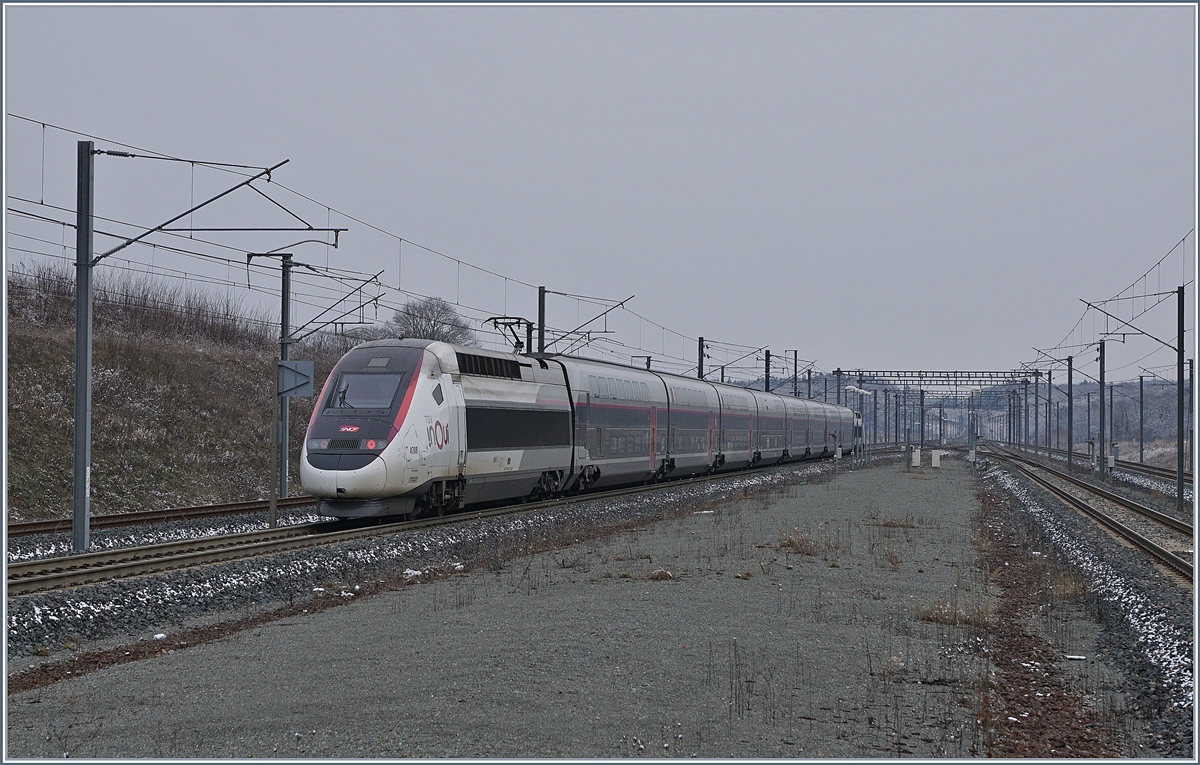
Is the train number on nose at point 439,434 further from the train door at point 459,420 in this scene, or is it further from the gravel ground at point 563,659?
the gravel ground at point 563,659

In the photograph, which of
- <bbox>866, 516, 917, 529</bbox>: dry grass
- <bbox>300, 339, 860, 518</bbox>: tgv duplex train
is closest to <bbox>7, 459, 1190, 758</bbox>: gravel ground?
<bbox>300, 339, 860, 518</bbox>: tgv duplex train

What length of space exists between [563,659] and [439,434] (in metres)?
12.1

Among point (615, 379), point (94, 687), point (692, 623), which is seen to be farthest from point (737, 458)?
point (94, 687)

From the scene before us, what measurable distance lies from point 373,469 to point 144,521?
590cm

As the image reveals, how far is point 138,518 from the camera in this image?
878 inches

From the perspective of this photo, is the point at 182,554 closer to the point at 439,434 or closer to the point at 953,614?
the point at 439,434

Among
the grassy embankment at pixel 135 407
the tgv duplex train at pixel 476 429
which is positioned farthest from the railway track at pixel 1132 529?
the grassy embankment at pixel 135 407

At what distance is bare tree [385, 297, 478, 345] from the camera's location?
2982 inches

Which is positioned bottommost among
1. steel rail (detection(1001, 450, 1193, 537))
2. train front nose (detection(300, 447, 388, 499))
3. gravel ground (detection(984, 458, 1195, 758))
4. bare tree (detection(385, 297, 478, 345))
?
steel rail (detection(1001, 450, 1193, 537))

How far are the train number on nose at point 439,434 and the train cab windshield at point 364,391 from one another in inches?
40.3

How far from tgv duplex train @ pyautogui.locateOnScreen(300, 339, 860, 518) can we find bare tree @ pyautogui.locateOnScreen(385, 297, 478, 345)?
39.0m

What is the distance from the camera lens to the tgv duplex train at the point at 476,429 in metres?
20.3

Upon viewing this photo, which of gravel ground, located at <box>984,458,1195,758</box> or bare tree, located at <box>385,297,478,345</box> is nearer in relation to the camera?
gravel ground, located at <box>984,458,1195,758</box>

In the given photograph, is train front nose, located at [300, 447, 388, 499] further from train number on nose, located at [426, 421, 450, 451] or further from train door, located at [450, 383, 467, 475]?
train door, located at [450, 383, 467, 475]
